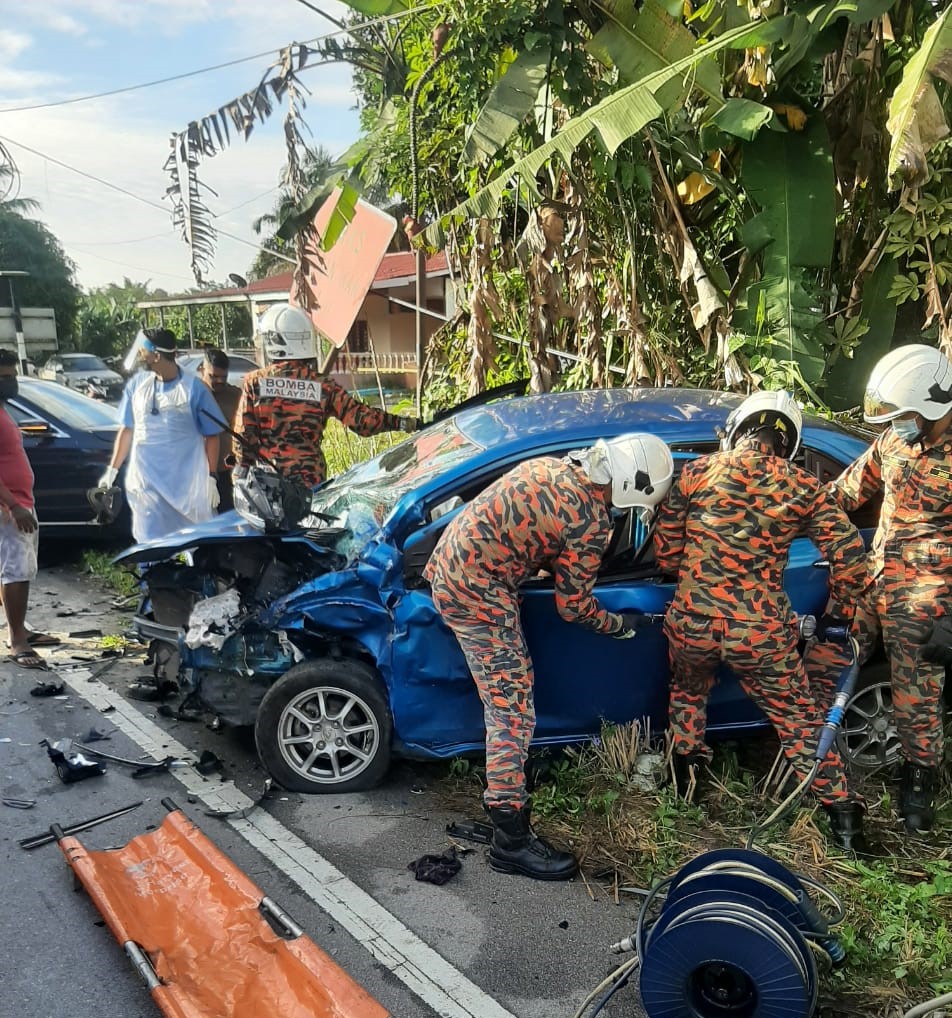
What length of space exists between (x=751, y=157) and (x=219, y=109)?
364 centimetres

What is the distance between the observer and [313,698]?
13.4 feet

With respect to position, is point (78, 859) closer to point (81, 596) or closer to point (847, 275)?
point (81, 596)

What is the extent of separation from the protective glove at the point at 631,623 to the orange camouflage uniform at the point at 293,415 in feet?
6.67

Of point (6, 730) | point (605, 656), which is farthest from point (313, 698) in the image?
point (6, 730)

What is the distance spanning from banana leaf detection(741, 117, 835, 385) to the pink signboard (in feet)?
7.52

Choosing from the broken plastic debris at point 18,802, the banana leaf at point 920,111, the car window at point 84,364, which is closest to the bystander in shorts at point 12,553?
the broken plastic debris at point 18,802

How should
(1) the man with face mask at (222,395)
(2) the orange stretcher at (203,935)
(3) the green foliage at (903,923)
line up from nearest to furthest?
1. (2) the orange stretcher at (203,935)
2. (3) the green foliage at (903,923)
3. (1) the man with face mask at (222,395)

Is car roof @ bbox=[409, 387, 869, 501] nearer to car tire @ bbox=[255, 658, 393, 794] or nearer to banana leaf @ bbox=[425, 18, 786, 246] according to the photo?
car tire @ bbox=[255, 658, 393, 794]

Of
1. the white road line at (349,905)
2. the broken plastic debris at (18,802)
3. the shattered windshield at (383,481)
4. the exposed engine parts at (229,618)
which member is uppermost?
the shattered windshield at (383,481)

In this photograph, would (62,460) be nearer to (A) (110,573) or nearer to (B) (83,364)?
(A) (110,573)

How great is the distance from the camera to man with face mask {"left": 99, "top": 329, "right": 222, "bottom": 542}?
578cm

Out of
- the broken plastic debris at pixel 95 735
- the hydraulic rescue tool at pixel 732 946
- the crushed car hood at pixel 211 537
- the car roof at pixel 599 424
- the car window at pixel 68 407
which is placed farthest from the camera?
the car window at pixel 68 407

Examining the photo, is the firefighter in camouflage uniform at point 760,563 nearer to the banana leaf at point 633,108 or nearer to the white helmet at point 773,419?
the white helmet at point 773,419

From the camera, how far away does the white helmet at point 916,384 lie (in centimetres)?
350
